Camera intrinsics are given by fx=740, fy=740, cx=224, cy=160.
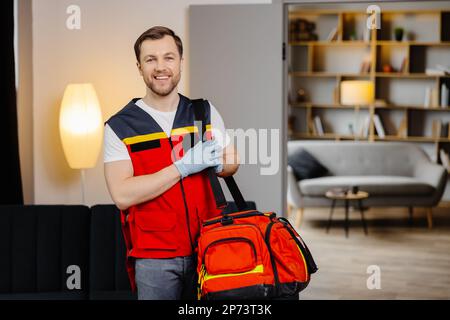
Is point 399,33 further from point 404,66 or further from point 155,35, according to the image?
point 155,35

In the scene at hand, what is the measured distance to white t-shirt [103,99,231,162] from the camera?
2184 mm

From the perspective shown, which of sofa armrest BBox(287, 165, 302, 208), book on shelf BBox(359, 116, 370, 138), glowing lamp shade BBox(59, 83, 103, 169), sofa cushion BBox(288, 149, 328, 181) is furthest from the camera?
book on shelf BBox(359, 116, 370, 138)

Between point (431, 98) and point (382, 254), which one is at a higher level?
point (431, 98)

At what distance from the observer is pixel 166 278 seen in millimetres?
2186

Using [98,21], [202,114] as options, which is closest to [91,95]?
[98,21]

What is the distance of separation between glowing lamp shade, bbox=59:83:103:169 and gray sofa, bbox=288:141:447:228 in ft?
11.7

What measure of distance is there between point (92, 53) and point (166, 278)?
2.60m

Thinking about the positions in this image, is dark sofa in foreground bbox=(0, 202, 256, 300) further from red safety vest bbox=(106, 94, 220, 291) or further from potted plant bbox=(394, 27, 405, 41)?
potted plant bbox=(394, 27, 405, 41)

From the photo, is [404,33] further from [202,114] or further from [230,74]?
[202,114]

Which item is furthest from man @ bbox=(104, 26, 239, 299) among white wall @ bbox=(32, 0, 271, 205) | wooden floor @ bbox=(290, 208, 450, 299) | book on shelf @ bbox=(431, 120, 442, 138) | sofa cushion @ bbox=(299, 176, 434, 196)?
book on shelf @ bbox=(431, 120, 442, 138)

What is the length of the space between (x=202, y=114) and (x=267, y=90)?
2.21m

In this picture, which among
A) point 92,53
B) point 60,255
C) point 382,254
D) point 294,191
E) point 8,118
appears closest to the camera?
point 60,255

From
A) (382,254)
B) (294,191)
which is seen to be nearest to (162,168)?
(382,254)

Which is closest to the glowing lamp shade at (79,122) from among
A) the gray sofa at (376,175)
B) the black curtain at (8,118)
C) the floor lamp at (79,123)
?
the floor lamp at (79,123)
